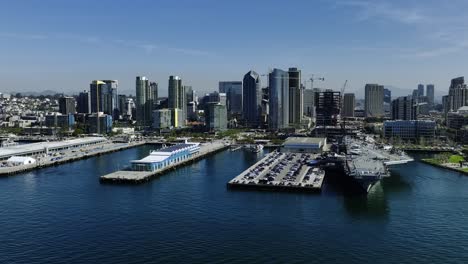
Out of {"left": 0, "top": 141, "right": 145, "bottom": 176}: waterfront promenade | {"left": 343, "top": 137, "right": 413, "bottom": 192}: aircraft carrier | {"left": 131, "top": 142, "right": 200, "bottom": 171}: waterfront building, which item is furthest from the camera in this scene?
{"left": 0, "top": 141, "right": 145, "bottom": 176}: waterfront promenade

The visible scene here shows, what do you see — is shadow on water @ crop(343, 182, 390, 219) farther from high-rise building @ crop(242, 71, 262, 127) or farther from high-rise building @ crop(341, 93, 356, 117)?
high-rise building @ crop(341, 93, 356, 117)

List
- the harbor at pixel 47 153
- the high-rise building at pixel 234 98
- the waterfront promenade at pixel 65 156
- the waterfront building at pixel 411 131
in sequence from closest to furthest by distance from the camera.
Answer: the waterfront promenade at pixel 65 156, the harbor at pixel 47 153, the waterfront building at pixel 411 131, the high-rise building at pixel 234 98

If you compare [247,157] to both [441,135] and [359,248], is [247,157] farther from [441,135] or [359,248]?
[441,135]

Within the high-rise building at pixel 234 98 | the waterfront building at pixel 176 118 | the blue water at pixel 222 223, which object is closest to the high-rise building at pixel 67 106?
the waterfront building at pixel 176 118

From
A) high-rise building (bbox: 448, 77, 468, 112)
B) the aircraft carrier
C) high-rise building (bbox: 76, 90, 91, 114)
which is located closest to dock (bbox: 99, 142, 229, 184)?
the aircraft carrier

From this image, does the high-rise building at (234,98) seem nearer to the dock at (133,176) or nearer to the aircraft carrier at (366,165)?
the aircraft carrier at (366,165)

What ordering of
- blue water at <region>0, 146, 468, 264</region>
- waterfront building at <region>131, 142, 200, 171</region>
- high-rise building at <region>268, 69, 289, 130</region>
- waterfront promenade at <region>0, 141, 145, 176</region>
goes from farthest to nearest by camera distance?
high-rise building at <region>268, 69, 289, 130</region>
waterfront promenade at <region>0, 141, 145, 176</region>
waterfront building at <region>131, 142, 200, 171</region>
blue water at <region>0, 146, 468, 264</region>
